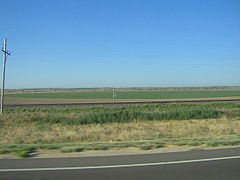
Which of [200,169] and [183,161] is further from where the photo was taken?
[183,161]

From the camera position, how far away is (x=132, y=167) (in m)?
6.85

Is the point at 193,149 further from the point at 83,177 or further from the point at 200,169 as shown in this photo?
the point at 83,177

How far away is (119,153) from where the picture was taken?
8727mm

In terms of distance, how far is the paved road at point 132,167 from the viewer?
613 cm

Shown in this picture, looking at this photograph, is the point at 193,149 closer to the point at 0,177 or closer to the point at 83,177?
the point at 83,177

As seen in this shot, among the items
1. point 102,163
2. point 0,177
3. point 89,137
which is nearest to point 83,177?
point 102,163

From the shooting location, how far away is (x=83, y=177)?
607cm

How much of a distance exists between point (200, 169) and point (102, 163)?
266cm

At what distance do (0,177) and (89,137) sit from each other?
26.7ft

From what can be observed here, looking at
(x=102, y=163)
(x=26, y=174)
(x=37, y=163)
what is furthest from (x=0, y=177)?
(x=102, y=163)

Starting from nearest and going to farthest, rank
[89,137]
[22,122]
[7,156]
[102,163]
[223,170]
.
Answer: [223,170]
[102,163]
[7,156]
[89,137]
[22,122]

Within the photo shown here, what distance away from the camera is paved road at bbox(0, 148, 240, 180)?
20.1ft

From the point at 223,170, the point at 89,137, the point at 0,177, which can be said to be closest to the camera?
the point at 0,177

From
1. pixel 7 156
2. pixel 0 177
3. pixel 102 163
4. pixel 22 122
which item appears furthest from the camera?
pixel 22 122
